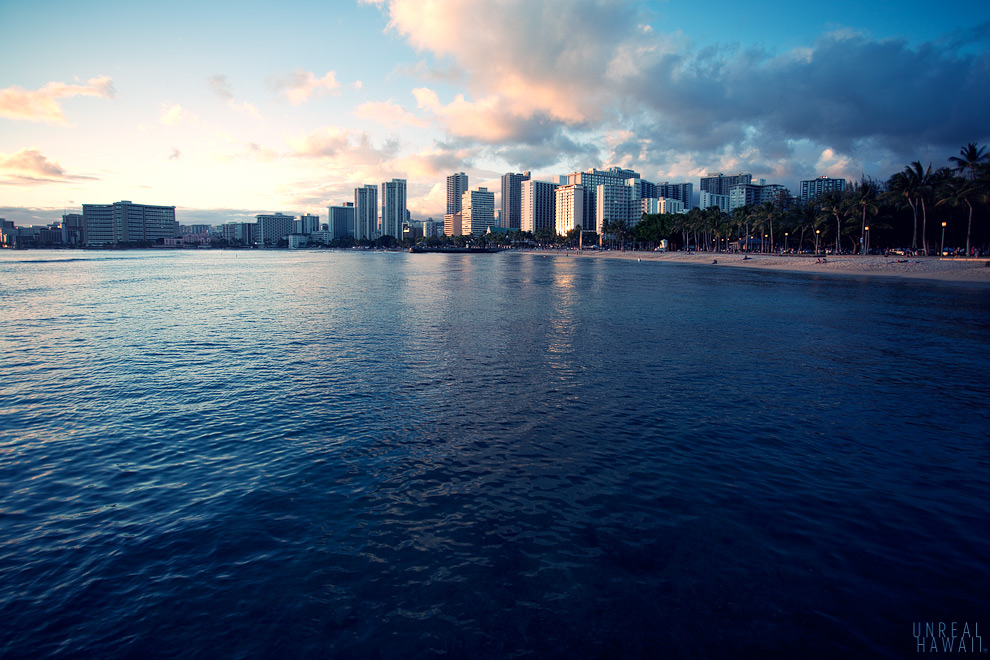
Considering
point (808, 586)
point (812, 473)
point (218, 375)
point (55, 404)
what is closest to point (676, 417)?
point (812, 473)

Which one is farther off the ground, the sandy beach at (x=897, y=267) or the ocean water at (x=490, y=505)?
the sandy beach at (x=897, y=267)

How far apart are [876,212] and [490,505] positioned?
394 ft

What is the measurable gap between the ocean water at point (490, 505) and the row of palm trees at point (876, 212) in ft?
279

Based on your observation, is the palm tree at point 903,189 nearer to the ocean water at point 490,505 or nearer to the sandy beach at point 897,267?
the sandy beach at point 897,267

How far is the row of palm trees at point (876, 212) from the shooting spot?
273 feet

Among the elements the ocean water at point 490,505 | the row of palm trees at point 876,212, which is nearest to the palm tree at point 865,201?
the row of palm trees at point 876,212

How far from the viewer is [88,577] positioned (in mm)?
7758

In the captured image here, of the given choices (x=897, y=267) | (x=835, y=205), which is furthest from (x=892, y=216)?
(x=897, y=267)

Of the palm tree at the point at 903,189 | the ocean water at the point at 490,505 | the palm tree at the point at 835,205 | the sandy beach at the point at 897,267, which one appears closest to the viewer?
the ocean water at the point at 490,505

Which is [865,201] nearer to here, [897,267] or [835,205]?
[835,205]

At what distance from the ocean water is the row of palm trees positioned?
85026mm

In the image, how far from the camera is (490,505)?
9.74 metres

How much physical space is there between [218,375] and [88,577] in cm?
1249

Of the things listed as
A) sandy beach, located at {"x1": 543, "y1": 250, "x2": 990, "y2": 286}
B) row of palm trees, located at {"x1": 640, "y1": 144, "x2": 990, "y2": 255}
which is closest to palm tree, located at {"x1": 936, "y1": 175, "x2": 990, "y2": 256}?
row of palm trees, located at {"x1": 640, "y1": 144, "x2": 990, "y2": 255}
